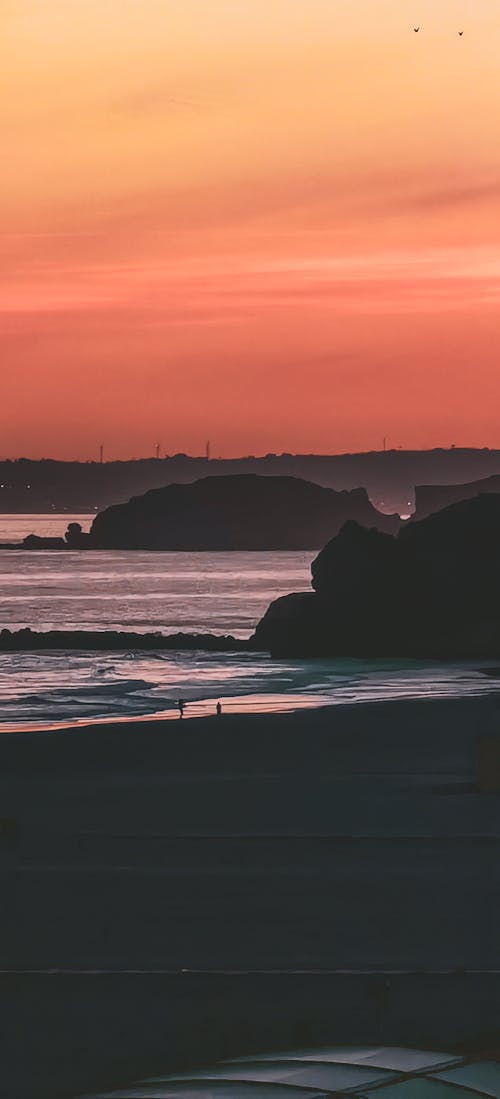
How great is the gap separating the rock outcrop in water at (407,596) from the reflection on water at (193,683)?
278 cm

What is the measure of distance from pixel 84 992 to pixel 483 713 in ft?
111

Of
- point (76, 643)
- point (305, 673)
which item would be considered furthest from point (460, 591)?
point (76, 643)

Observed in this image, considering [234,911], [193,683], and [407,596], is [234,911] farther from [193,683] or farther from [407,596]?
[407,596]

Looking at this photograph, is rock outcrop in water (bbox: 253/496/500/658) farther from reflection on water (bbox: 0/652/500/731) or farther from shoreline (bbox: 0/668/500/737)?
shoreline (bbox: 0/668/500/737)

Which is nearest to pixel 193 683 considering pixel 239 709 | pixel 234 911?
pixel 239 709

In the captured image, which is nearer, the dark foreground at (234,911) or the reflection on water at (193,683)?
the dark foreground at (234,911)

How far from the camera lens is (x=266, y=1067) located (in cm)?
971

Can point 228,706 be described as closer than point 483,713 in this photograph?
No

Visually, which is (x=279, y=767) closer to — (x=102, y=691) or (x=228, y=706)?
(x=228, y=706)

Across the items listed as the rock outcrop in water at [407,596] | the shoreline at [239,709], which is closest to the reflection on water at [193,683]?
the shoreline at [239,709]

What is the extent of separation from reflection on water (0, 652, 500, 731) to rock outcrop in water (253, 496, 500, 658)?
9.14ft

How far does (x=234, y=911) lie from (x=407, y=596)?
63.3m

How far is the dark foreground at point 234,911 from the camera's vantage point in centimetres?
1547

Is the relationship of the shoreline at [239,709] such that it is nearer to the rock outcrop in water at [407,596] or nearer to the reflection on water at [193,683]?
the reflection on water at [193,683]
